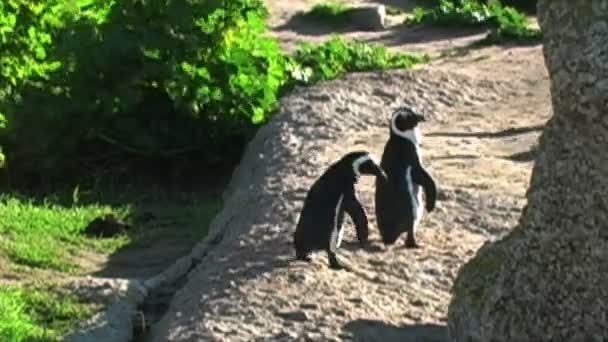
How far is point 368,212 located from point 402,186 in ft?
2.45

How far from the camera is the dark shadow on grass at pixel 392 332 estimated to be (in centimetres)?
642

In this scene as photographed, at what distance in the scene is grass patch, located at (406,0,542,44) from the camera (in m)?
16.8

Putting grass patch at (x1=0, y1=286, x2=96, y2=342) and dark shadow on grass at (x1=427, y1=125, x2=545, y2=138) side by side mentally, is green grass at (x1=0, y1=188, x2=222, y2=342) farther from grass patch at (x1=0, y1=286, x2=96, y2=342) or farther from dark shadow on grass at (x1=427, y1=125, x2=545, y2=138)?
dark shadow on grass at (x1=427, y1=125, x2=545, y2=138)

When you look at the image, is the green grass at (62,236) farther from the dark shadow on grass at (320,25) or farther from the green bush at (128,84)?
the dark shadow on grass at (320,25)

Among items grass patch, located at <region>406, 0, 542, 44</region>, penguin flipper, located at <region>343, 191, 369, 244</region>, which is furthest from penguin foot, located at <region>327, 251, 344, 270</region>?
grass patch, located at <region>406, 0, 542, 44</region>

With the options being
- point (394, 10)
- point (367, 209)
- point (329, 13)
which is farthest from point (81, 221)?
point (394, 10)

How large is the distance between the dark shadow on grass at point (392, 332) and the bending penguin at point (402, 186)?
3.86 feet

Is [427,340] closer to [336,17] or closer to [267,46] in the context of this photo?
[267,46]

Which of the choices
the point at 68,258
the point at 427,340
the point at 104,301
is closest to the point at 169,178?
the point at 68,258

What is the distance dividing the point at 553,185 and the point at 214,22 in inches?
263

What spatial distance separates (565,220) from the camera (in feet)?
18.3

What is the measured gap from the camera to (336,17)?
19500 millimetres

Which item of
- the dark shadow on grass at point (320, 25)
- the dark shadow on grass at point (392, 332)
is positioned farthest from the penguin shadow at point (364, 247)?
the dark shadow on grass at point (320, 25)

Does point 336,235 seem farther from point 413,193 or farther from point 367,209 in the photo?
point 367,209
